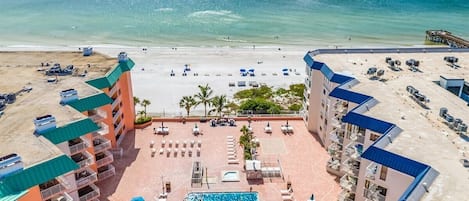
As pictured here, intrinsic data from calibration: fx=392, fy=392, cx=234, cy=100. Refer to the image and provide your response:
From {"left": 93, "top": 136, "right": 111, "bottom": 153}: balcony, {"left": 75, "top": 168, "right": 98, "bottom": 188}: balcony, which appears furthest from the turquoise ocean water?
{"left": 75, "top": 168, "right": 98, "bottom": 188}: balcony

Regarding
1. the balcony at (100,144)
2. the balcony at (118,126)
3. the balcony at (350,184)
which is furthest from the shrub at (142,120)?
the balcony at (350,184)

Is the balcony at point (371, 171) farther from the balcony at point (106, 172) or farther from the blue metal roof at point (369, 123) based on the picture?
the balcony at point (106, 172)

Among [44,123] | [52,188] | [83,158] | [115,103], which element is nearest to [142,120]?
[115,103]

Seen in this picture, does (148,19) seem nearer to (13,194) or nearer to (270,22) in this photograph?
(270,22)

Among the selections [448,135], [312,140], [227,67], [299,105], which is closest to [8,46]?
[227,67]

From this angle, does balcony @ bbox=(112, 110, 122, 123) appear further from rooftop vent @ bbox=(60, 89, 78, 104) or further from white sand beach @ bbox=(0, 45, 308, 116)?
white sand beach @ bbox=(0, 45, 308, 116)
